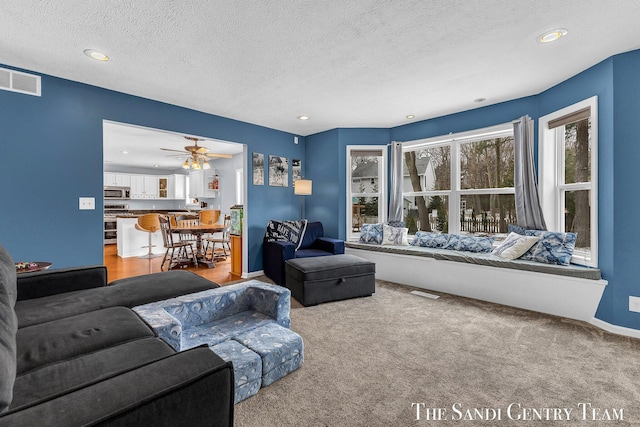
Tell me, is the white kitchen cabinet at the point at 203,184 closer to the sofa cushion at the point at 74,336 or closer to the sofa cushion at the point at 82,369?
the sofa cushion at the point at 74,336

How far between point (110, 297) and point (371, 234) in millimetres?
3569

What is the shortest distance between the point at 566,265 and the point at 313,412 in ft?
9.73

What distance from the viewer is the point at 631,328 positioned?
8.63ft

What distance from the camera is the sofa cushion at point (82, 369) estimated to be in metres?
1.05

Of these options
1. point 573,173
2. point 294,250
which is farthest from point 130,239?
point 573,173

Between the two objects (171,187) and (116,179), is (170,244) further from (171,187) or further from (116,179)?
(116,179)

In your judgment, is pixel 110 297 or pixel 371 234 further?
pixel 371 234

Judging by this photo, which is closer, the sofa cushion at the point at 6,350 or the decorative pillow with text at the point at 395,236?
the sofa cushion at the point at 6,350

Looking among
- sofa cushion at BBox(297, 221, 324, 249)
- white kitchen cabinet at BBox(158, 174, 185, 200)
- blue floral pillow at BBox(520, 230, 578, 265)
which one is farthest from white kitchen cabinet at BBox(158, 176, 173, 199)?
blue floral pillow at BBox(520, 230, 578, 265)

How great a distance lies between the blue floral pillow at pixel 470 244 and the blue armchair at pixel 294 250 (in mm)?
1583

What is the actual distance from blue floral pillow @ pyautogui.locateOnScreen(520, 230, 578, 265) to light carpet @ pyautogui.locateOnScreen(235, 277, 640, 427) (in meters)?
0.59

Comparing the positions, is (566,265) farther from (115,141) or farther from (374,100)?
(115,141)

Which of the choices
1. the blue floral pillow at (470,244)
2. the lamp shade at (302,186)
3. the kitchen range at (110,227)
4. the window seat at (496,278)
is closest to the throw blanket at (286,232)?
the lamp shade at (302,186)

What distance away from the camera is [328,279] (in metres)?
3.42
